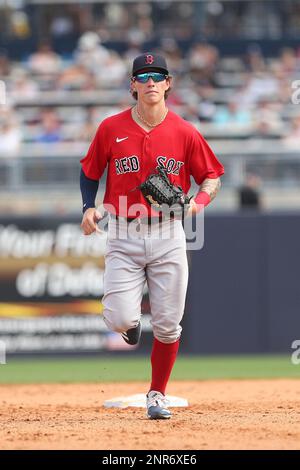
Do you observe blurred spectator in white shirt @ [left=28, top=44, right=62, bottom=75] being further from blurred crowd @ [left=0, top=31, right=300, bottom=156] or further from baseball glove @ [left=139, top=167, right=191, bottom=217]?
baseball glove @ [left=139, top=167, right=191, bottom=217]

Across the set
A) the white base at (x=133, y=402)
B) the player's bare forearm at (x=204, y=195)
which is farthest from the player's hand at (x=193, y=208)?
the white base at (x=133, y=402)

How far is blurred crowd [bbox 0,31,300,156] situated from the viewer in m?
14.1

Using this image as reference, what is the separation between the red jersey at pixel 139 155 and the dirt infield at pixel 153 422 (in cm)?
135

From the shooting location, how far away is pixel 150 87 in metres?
6.22

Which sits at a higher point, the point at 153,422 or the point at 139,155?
the point at 139,155

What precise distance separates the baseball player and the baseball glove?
0.21ft

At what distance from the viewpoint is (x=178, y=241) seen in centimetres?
643

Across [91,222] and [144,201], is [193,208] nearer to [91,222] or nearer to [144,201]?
[144,201]

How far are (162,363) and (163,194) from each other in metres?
1.17

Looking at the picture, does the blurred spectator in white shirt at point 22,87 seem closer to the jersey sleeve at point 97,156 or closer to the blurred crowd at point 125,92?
the blurred crowd at point 125,92

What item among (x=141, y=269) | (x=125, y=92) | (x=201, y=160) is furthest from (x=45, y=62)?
(x=141, y=269)

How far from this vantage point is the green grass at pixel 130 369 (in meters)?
10.3

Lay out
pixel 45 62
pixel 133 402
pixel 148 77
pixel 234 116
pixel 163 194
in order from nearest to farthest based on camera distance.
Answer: pixel 163 194
pixel 148 77
pixel 133 402
pixel 234 116
pixel 45 62

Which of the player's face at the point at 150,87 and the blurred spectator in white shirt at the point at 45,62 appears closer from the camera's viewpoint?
the player's face at the point at 150,87
